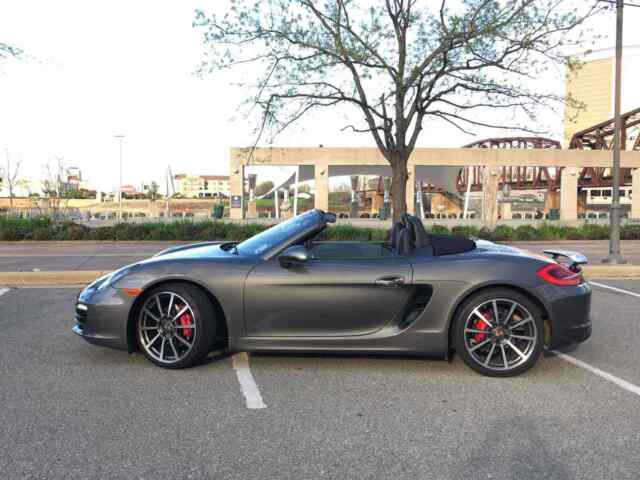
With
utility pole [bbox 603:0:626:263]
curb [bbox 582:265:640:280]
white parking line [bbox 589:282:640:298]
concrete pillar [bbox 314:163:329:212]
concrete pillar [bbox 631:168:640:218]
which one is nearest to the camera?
white parking line [bbox 589:282:640:298]

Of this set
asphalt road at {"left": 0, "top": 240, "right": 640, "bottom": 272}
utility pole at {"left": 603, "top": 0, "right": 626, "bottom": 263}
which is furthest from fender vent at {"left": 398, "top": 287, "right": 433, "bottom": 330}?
utility pole at {"left": 603, "top": 0, "right": 626, "bottom": 263}

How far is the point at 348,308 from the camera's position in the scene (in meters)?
4.29

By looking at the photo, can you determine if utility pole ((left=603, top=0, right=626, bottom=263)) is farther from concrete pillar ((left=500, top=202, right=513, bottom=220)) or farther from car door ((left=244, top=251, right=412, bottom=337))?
concrete pillar ((left=500, top=202, right=513, bottom=220))

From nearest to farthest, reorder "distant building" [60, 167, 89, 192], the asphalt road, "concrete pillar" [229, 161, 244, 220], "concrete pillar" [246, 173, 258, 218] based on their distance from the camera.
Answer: the asphalt road → "concrete pillar" [229, 161, 244, 220] → "concrete pillar" [246, 173, 258, 218] → "distant building" [60, 167, 89, 192]

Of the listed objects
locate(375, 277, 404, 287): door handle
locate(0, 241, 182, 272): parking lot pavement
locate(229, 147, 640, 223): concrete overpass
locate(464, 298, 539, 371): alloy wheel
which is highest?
locate(229, 147, 640, 223): concrete overpass

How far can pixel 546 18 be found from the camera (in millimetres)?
12586

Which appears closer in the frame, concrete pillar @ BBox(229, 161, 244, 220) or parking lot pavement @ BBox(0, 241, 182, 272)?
parking lot pavement @ BBox(0, 241, 182, 272)

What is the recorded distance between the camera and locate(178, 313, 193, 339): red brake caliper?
14.3 ft

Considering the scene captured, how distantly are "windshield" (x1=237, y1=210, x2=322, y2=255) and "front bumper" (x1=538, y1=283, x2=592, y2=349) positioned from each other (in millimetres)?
1960

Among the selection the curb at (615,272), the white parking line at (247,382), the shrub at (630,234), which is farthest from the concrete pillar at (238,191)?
the white parking line at (247,382)

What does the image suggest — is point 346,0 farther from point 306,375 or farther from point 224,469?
point 224,469

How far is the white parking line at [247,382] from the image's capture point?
12.2ft

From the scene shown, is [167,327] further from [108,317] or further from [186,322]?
[108,317]

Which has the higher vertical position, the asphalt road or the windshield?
the windshield
